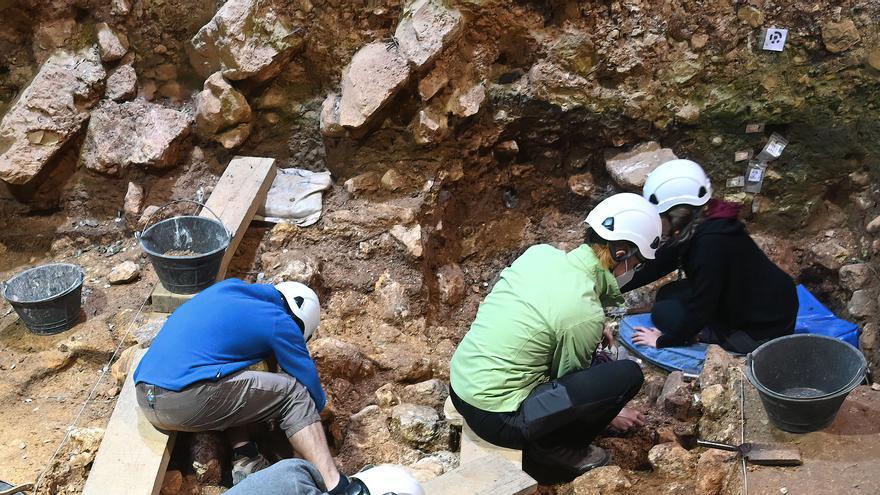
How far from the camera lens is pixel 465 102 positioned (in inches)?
209

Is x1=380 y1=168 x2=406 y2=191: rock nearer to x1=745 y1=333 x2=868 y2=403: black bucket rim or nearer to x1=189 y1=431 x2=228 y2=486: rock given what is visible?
x1=189 y1=431 x2=228 y2=486: rock

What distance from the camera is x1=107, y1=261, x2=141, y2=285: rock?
194 inches

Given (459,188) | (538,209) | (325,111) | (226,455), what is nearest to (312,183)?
(325,111)

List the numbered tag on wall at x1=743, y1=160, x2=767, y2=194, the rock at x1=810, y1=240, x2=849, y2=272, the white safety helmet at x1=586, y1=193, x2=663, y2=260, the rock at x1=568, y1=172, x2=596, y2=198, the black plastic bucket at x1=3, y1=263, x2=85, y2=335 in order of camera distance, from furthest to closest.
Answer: the rock at x1=568, y1=172, x2=596, y2=198
the numbered tag on wall at x1=743, y1=160, x2=767, y2=194
the rock at x1=810, y1=240, x2=849, y2=272
the black plastic bucket at x1=3, y1=263, x2=85, y2=335
the white safety helmet at x1=586, y1=193, x2=663, y2=260

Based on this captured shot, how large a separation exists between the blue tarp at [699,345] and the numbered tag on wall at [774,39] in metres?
1.69

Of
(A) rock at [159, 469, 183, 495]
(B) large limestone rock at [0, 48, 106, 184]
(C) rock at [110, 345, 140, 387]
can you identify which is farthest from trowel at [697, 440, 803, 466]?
(B) large limestone rock at [0, 48, 106, 184]

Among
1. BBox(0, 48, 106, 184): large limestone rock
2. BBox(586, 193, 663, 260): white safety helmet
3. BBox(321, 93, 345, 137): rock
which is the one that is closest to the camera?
BBox(586, 193, 663, 260): white safety helmet

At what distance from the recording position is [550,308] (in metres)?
3.27

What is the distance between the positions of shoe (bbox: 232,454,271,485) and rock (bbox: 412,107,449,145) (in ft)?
8.37

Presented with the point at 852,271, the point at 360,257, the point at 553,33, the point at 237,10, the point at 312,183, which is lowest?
the point at 852,271

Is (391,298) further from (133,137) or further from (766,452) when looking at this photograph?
(766,452)

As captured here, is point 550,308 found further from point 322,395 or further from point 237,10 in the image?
point 237,10

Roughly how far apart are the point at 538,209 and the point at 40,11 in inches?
155

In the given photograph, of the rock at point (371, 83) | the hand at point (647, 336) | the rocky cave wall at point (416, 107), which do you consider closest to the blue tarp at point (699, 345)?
the hand at point (647, 336)
